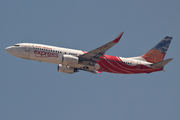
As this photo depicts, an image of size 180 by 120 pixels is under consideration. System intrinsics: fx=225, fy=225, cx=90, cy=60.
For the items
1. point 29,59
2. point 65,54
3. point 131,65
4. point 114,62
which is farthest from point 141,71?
point 29,59

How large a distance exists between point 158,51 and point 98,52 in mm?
15456

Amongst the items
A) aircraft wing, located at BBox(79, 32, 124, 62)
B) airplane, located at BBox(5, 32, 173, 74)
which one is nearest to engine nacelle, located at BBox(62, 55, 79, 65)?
airplane, located at BBox(5, 32, 173, 74)

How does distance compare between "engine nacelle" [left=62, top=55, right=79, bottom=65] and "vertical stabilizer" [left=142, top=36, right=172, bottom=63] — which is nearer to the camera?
"engine nacelle" [left=62, top=55, right=79, bottom=65]

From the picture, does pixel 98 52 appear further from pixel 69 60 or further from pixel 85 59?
pixel 69 60

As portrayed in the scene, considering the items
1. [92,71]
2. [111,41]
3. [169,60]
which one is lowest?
[92,71]

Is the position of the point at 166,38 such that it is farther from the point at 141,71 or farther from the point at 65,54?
the point at 65,54

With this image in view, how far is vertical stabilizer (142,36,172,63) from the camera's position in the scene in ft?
155

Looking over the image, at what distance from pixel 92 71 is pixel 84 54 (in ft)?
20.9

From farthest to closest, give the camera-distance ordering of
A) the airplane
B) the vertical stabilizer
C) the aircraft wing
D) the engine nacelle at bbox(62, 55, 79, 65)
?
the vertical stabilizer, the airplane, the engine nacelle at bbox(62, 55, 79, 65), the aircraft wing

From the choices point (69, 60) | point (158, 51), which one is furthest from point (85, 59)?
point (158, 51)

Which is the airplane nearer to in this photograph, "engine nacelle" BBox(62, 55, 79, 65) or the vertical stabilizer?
"engine nacelle" BBox(62, 55, 79, 65)

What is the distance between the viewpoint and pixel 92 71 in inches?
1781

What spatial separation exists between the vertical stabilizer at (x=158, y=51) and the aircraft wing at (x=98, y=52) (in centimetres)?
1199

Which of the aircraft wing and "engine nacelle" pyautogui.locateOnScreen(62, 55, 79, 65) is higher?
the aircraft wing
